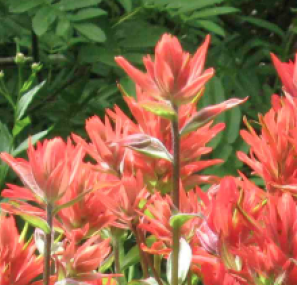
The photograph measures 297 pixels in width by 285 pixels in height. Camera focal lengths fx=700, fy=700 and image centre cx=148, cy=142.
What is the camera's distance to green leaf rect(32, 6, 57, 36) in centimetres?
120

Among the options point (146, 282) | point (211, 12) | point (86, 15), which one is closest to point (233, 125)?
point (211, 12)

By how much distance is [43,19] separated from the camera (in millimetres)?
1223

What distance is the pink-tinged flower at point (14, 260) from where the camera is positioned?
18.2 inches

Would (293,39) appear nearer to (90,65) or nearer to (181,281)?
(90,65)

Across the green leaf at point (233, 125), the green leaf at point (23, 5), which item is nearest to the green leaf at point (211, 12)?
the green leaf at point (233, 125)

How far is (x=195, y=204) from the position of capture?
1.61ft

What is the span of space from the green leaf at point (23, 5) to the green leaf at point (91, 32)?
8cm

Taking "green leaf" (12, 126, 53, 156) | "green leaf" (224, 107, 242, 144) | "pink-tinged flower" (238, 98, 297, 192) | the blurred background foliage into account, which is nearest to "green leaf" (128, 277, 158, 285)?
"pink-tinged flower" (238, 98, 297, 192)

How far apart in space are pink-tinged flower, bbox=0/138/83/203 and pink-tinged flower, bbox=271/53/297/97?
0.62 feet

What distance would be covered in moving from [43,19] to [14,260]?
0.81m

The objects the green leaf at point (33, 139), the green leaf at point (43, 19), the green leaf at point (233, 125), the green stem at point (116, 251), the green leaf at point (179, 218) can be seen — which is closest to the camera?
the green leaf at point (179, 218)

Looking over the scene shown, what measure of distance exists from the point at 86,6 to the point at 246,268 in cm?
92

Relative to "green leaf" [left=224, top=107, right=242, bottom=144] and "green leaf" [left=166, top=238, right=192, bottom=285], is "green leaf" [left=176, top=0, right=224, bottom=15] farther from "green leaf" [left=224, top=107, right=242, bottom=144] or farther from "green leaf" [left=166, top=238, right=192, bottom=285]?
"green leaf" [left=166, top=238, right=192, bottom=285]

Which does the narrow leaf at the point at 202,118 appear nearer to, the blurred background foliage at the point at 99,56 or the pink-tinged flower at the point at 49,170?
the pink-tinged flower at the point at 49,170
